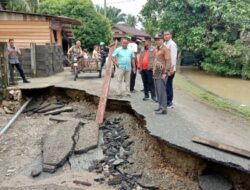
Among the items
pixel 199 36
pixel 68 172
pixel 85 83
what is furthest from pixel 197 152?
pixel 199 36

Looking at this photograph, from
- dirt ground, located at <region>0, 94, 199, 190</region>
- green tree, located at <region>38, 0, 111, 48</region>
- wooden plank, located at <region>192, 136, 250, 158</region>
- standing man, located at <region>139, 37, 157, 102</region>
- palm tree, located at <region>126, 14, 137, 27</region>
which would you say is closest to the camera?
wooden plank, located at <region>192, 136, 250, 158</region>

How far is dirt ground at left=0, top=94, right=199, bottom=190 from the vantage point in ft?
20.6

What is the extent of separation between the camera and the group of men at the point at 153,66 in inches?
313

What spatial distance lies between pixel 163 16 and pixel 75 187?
76.7 feet

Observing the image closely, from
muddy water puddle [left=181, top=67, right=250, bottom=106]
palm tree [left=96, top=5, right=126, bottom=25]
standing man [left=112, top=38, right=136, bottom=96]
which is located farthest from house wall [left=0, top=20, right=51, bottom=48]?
palm tree [left=96, top=5, right=126, bottom=25]

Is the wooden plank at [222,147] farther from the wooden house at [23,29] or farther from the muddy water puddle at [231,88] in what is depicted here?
the wooden house at [23,29]

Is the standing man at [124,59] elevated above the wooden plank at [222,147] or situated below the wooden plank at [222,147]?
above

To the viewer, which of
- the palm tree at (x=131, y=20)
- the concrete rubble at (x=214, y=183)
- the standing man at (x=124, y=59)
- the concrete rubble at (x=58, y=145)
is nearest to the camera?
the concrete rubble at (x=214, y=183)

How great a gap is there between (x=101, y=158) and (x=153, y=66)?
2465mm

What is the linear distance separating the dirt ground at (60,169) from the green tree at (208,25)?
56.5 ft

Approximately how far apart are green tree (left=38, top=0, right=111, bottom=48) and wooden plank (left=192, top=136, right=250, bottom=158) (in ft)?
78.9

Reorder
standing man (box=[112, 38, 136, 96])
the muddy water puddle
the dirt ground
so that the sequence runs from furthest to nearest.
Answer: the muddy water puddle
standing man (box=[112, 38, 136, 96])
the dirt ground

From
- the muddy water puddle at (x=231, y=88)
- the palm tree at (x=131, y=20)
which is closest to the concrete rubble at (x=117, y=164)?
the muddy water puddle at (x=231, y=88)

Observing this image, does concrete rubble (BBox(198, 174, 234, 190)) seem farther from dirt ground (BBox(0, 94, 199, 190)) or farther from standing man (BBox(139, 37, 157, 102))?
standing man (BBox(139, 37, 157, 102))
